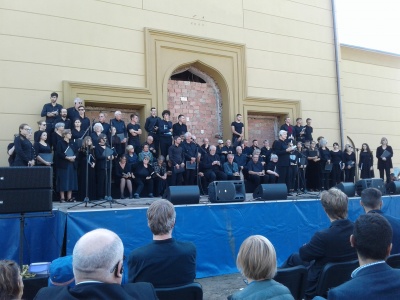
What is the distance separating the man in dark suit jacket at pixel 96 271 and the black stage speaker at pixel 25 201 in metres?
4.02

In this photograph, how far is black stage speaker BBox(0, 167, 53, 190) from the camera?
5469 millimetres

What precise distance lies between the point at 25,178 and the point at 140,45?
663cm

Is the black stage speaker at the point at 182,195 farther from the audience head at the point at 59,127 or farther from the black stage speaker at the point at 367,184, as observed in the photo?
the black stage speaker at the point at 367,184

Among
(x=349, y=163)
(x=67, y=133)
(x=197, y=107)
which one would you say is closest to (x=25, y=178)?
(x=67, y=133)

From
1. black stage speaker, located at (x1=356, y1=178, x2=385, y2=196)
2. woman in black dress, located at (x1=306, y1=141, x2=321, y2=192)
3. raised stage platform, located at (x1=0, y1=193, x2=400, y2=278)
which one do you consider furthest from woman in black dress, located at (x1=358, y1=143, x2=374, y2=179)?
raised stage platform, located at (x1=0, y1=193, x2=400, y2=278)

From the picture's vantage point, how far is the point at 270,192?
7656 mm

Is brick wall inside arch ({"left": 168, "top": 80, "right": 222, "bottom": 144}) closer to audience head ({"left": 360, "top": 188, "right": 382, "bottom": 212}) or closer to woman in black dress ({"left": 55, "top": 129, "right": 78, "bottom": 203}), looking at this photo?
woman in black dress ({"left": 55, "top": 129, "right": 78, "bottom": 203})

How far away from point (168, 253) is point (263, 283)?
971mm

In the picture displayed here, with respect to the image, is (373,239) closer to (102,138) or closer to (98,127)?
(102,138)

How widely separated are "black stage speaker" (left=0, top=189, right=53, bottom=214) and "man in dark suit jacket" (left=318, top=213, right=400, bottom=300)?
15.0 ft

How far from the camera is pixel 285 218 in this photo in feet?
24.2

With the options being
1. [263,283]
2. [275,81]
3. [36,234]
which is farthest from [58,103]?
[263,283]

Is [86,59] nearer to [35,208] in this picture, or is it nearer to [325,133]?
[35,208]

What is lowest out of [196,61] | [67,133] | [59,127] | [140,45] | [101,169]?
[101,169]
